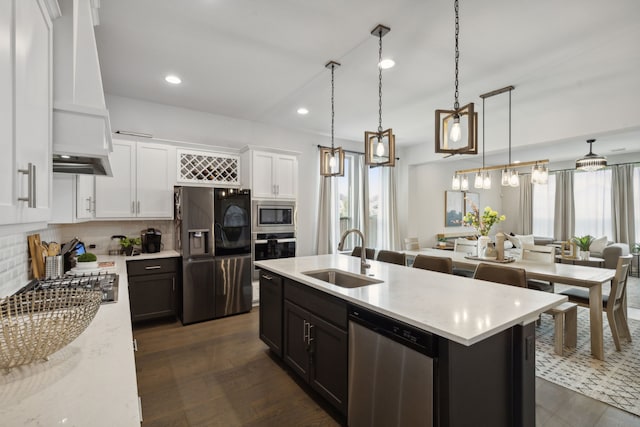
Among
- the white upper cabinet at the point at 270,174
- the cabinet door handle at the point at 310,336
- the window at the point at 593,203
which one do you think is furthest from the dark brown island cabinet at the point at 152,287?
the window at the point at 593,203

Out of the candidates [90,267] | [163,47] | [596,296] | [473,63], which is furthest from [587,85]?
[90,267]

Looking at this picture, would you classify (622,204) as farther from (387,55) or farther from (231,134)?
(231,134)

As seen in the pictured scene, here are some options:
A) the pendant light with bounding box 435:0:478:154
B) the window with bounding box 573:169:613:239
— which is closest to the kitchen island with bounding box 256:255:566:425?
the pendant light with bounding box 435:0:478:154

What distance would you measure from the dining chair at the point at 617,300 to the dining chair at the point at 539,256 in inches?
10.1

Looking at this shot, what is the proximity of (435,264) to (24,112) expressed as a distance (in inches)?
119

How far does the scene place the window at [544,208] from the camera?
8.45 meters

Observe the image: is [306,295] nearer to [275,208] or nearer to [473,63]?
[275,208]

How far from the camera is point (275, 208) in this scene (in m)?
4.54

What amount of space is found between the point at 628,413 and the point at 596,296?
44.3 inches

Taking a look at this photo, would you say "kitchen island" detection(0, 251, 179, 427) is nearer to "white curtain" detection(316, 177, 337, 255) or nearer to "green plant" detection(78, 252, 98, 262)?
"green plant" detection(78, 252, 98, 262)

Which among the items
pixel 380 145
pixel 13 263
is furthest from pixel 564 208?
pixel 13 263

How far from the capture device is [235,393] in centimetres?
240

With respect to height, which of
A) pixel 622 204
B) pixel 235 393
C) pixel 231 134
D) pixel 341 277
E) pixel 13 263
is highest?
pixel 231 134

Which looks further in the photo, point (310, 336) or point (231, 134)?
point (231, 134)
